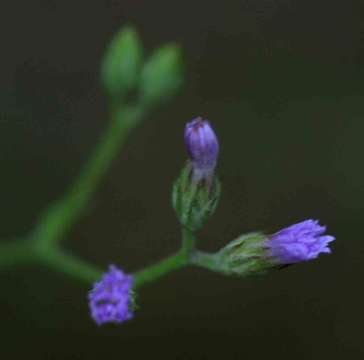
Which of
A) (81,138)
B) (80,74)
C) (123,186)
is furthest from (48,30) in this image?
(123,186)

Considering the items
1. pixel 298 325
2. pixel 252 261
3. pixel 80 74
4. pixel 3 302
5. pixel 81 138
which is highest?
pixel 80 74

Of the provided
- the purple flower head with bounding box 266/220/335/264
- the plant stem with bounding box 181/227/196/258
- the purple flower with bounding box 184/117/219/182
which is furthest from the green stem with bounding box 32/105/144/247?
the purple flower head with bounding box 266/220/335/264

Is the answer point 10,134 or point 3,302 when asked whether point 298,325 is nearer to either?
point 3,302

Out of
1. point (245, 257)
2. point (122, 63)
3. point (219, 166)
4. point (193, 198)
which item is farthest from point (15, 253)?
point (245, 257)

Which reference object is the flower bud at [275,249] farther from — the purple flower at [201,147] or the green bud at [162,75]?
the green bud at [162,75]

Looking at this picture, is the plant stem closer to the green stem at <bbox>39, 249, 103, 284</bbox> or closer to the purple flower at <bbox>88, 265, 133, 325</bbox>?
the purple flower at <bbox>88, 265, 133, 325</bbox>
